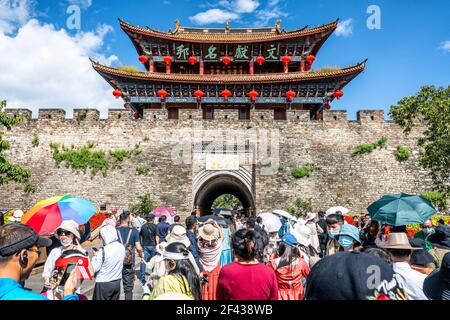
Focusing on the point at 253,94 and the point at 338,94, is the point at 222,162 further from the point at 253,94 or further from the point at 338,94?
the point at 338,94

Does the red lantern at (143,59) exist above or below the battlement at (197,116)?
above

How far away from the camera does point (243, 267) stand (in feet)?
7.95

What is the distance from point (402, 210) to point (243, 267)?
9.54 feet

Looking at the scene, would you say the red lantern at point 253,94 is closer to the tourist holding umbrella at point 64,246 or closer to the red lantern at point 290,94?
the red lantern at point 290,94

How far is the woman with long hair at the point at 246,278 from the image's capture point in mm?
2312

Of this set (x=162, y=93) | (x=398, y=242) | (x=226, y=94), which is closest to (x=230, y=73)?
(x=226, y=94)

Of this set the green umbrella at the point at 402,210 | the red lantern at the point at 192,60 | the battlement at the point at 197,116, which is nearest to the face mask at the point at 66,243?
the green umbrella at the point at 402,210

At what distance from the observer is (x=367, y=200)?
13992mm

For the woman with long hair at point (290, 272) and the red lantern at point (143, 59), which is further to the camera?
the red lantern at point (143, 59)

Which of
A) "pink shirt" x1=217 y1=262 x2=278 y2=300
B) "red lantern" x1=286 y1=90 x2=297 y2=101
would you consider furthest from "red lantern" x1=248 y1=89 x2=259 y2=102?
"pink shirt" x1=217 y1=262 x2=278 y2=300

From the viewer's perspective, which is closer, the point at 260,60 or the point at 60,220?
the point at 60,220
